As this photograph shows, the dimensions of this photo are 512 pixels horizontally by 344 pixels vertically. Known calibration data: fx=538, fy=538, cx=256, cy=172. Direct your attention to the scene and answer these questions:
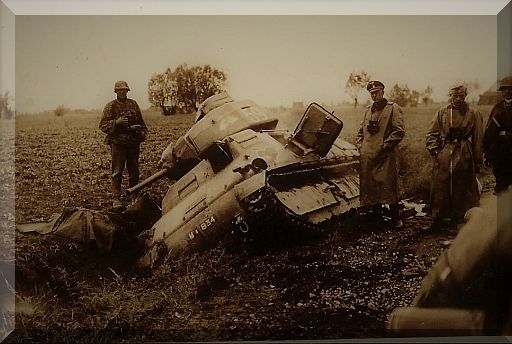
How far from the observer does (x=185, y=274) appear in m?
3.45

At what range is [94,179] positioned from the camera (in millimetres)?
3496

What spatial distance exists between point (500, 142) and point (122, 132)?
248cm

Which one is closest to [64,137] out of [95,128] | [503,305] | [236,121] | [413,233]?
[95,128]

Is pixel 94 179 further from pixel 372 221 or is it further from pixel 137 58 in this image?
pixel 372 221

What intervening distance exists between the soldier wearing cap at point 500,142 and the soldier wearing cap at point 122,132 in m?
2.26

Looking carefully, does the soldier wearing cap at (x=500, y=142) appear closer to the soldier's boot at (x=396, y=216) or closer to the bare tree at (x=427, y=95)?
the bare tree at (x=427, y=95)

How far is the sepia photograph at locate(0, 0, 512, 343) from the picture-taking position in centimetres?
343

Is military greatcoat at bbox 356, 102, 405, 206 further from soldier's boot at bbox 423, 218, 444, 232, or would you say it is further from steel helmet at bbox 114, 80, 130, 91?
steel helmet at bbox 114, 80, 130, 91

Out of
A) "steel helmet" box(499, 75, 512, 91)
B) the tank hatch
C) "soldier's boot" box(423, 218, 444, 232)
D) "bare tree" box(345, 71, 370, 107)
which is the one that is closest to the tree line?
"bare tree" box(345, 71, 370, 107)

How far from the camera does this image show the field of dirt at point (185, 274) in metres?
3.43

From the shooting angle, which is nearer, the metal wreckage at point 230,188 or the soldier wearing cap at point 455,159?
the metal wreckage at point 230,188

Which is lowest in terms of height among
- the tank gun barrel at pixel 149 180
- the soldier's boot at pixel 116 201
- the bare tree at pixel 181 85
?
the soldier's boot at pixel 116 201

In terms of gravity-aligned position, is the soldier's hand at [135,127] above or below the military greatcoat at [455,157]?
above

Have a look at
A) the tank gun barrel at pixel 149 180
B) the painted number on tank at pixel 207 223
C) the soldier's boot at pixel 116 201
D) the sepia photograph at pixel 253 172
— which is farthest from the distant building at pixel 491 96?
the soldier's boot at pixel 116 201
